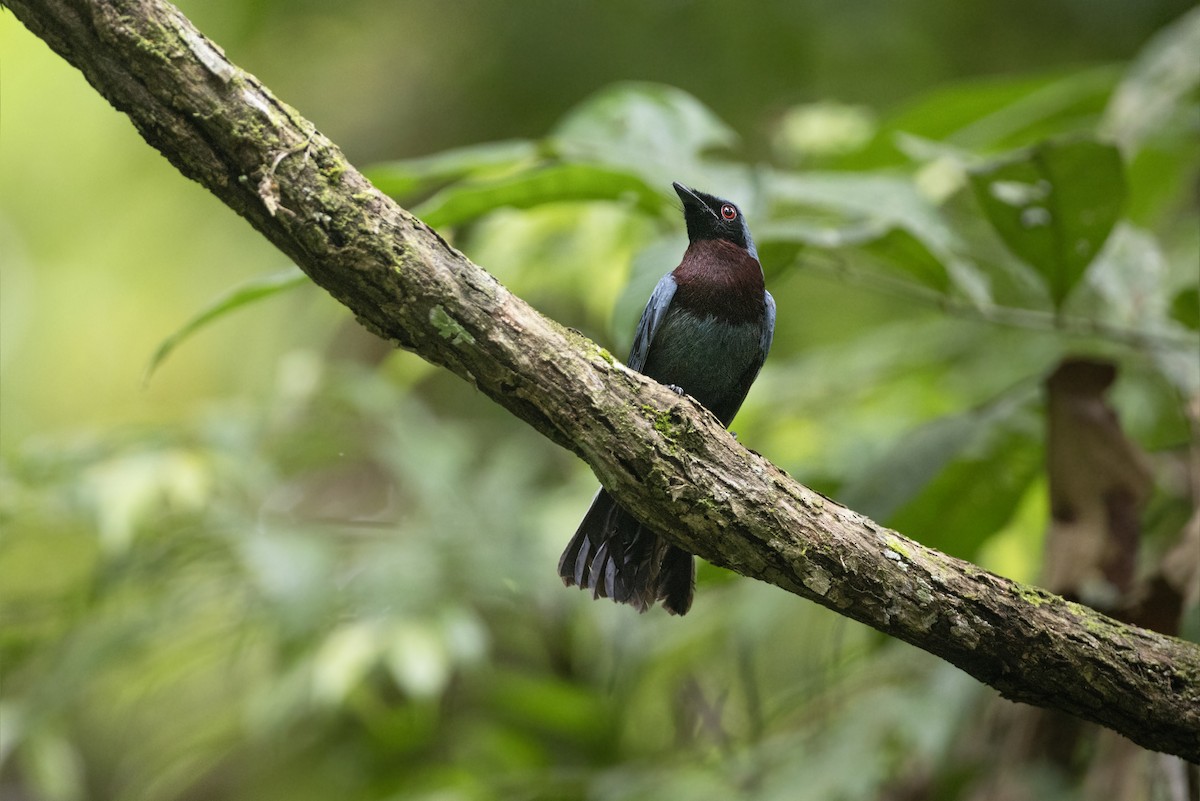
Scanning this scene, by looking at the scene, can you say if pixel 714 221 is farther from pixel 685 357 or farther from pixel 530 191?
pixel 530 191

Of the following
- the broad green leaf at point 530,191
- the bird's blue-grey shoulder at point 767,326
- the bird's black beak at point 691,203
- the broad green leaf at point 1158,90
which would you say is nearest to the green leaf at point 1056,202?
the bird's blue-grey shoulder at point 767,326

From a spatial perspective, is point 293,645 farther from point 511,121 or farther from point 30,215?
point 30,215

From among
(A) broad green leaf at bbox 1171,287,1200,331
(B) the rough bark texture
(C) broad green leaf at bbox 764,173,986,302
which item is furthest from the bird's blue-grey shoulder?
(A) broad green leaf at bbox 1171,287,1200,331

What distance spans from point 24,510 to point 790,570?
3377 millimetres

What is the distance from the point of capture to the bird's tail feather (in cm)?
266

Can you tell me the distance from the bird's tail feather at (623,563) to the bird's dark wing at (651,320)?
0.56 meters

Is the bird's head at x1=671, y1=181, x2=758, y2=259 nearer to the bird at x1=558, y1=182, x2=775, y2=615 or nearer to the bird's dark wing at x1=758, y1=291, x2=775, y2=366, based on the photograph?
the bird at x1=558, y1=182, x2=775, y2=615

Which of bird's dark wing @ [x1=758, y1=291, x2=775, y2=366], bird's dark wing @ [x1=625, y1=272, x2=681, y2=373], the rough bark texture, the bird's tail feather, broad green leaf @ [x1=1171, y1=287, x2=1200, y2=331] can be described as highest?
broad green leaf @ [x1=1171, y1=287, x2=1200, y2=331]

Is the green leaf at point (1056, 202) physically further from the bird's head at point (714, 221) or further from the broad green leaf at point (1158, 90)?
the broad green leaf at point (1158, 90)

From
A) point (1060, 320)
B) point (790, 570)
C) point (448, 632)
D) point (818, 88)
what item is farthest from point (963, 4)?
point (790, 570)

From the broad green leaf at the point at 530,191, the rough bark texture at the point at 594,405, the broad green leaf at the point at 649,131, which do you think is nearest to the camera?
the rough bark texture at the point at 594,405

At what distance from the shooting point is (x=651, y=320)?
3.09 metres

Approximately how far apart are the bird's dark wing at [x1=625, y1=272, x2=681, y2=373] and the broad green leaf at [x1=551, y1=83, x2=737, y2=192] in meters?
0.31

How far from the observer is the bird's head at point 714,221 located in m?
3.40
